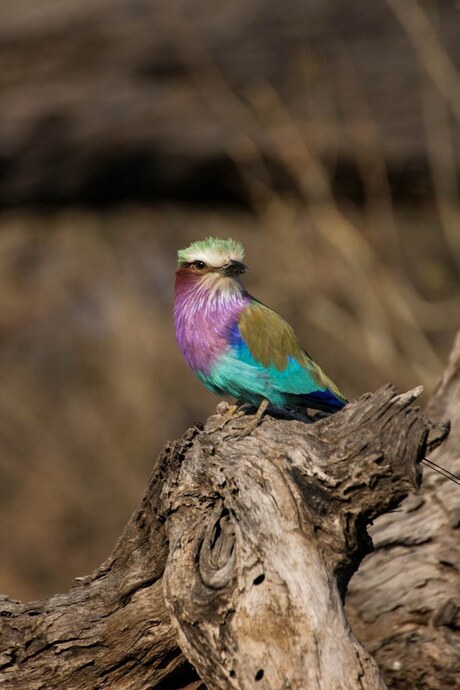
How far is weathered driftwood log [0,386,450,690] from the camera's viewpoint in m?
3.73

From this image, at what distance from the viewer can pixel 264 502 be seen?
13.5 ft

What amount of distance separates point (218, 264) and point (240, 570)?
67.6 inches

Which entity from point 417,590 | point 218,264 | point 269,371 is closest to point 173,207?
point 218,264

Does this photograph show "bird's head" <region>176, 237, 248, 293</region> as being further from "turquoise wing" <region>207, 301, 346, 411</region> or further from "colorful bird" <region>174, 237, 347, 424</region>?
"turquoise wing" <region>207, 301, 346, 411</region>

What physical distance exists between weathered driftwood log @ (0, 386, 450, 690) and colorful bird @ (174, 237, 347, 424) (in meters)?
0.32

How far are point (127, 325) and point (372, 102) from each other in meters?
3.04

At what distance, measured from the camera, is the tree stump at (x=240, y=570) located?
3727mm

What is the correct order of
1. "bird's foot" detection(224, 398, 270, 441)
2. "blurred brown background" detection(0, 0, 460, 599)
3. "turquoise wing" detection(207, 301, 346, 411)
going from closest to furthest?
"bird's foot" detection(224, 398, 270, 441) → "turquoise wing" detection(207, 301, 346, 411) → "blurred brown background" detection(0, 0, 460, 599)

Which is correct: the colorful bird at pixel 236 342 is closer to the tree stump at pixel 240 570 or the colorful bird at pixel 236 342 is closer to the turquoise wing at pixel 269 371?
the turquoise wing at pixel 269 371

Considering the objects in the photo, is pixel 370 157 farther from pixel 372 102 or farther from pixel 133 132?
pixel 133 132

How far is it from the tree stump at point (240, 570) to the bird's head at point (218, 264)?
69cm

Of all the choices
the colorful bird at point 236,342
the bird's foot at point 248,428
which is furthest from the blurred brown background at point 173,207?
the bird's foot at point 248,428

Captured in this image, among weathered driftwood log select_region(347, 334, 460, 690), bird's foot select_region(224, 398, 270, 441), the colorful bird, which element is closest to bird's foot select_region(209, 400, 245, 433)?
the colorful bird

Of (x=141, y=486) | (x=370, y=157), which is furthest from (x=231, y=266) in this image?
(x=370, y=157)
